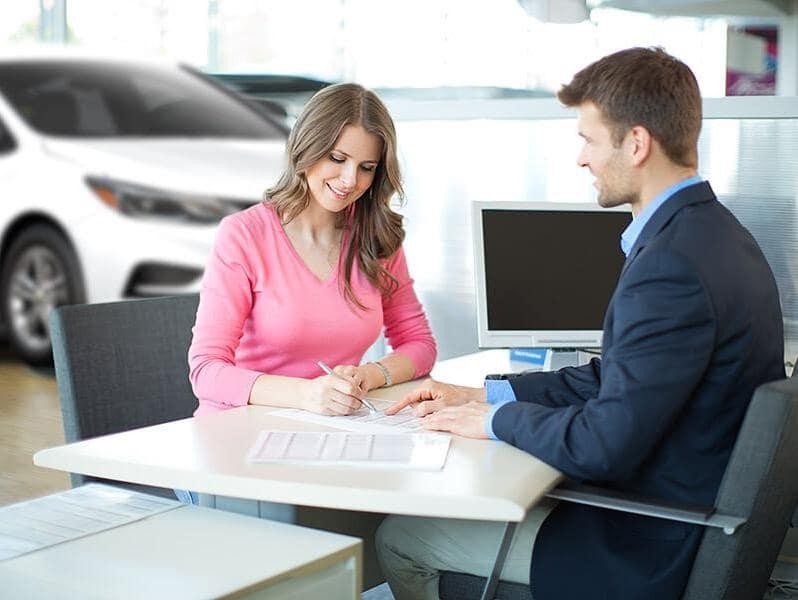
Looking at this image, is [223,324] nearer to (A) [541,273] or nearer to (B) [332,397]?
(B) [332,397]

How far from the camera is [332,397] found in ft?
7.90

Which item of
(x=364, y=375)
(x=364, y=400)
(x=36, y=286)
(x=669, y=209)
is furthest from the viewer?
(x=36, y=286)

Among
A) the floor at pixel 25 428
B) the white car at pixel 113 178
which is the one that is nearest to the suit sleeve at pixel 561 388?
the floor at pixel 25 428

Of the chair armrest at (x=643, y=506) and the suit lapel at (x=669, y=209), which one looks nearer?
the chair armrest at (x=643, y=506)

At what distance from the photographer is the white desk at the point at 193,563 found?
5.81 ft

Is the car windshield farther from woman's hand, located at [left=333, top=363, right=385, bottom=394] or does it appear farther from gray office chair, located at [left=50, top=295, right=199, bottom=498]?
woman's hand, located at [left=333, top=363, right=385, bottom=394]

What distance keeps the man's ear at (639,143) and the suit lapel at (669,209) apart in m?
0.08

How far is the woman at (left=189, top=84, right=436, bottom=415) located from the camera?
104 inches

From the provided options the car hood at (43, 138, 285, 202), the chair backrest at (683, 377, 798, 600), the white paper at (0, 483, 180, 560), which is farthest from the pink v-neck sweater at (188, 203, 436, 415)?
the car hood at (43, 138, 285, 202)

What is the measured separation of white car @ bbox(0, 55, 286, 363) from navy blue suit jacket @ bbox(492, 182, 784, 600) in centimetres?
460

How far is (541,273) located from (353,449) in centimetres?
115

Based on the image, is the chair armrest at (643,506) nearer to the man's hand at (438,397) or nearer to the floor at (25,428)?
the man's hand at (438,397)

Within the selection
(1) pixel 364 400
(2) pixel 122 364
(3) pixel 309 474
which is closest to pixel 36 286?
(2) pixel 122 364

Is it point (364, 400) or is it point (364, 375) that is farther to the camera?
point (364, 375)
